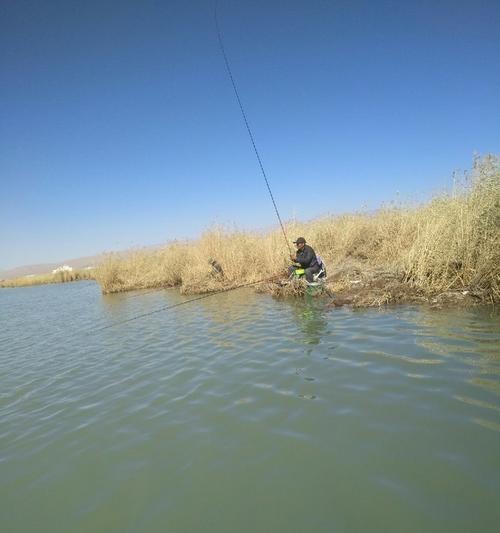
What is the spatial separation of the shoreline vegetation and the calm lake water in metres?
1.33

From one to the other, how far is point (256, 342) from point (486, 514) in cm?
504

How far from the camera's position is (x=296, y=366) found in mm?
5969

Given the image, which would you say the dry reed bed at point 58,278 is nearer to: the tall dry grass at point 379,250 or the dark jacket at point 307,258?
the tall dry grass at point 379,250

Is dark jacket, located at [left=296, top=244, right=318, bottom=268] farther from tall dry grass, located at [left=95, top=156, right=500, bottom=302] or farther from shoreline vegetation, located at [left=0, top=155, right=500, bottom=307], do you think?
tall dry grass, located at [left=95, top=156, right=500, bottom=302]

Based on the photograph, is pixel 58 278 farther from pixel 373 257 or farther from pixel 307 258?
pixel 307 258

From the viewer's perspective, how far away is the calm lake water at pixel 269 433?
3.01 meters

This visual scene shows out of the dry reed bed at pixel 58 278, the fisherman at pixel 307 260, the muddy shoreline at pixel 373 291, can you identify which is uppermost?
the dry reed bed at pixel 58 278

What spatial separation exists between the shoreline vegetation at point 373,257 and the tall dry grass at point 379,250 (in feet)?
0.07

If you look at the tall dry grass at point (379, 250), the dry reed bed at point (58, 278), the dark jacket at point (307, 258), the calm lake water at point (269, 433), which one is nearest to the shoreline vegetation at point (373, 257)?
the tall dry grass at point (379, 250)

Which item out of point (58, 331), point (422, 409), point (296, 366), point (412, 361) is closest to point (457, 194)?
point (412, 361)

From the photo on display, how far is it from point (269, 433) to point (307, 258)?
764cm

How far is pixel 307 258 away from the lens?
37.4 feet

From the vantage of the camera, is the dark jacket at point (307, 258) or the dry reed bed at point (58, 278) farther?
the dry reed bed at point (58, 278)

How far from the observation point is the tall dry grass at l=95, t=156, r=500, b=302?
8.41 meters
